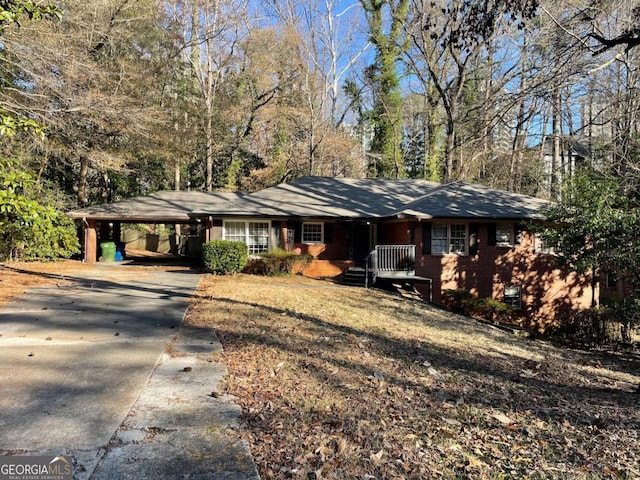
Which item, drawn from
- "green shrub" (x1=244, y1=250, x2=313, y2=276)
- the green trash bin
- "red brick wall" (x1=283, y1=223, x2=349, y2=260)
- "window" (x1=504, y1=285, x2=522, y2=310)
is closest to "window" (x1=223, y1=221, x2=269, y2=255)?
"green shrub" (x1=244, y1=250, x2=313, y2=276)

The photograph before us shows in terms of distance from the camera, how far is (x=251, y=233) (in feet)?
60.3

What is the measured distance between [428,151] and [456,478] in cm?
3385

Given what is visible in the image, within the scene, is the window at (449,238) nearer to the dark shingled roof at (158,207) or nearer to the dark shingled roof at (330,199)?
the dark shingled roof at (330,199)

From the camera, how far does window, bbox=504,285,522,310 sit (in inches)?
647

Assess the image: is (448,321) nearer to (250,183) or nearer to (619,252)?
(619,252)

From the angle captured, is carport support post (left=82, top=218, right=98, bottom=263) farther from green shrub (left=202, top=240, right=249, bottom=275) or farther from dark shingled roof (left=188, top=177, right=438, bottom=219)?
green shrub (left=202, top=240, right=249, bottom=275)

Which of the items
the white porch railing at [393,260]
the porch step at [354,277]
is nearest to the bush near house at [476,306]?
the white porch railing at [393,260]

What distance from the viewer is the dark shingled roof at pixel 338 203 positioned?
54.9 ft

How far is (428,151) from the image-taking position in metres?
34.8

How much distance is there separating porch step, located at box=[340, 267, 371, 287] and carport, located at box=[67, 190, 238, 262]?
5914mm

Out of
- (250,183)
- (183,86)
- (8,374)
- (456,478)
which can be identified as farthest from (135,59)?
(456,478)
